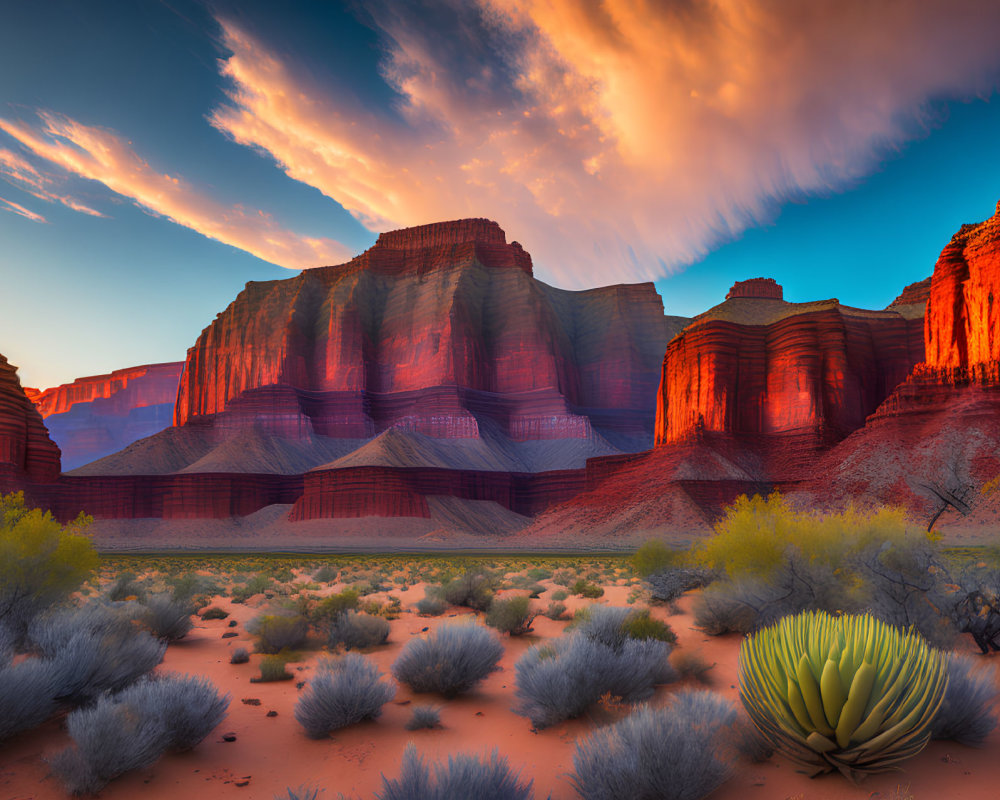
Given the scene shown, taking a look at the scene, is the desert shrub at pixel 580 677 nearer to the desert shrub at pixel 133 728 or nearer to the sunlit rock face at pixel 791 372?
the desert shrub at pixel 133 728

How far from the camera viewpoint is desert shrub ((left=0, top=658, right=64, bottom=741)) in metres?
5.22

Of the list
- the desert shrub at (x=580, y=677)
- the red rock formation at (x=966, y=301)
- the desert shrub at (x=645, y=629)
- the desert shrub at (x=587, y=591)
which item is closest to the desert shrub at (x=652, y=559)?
the desert shrub at (x=587, y=591)

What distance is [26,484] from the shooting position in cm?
6222

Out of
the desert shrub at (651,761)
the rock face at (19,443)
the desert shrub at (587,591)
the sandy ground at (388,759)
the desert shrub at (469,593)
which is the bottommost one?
the desert shrub at (587,591)

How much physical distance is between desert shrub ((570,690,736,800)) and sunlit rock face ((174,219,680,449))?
81.3m

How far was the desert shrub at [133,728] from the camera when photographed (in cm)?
463

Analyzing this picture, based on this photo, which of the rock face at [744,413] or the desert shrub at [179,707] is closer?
the desert shrub at [179,707]

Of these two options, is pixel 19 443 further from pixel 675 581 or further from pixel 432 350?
pixel 675 581

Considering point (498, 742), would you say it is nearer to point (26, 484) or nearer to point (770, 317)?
point (770, 317)

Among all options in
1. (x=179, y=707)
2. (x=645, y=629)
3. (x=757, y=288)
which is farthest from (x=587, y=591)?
(x=757, y=288)

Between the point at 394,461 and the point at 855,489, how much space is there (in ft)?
150

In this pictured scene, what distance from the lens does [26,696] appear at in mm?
5355

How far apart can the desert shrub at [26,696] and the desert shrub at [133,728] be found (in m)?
0.42

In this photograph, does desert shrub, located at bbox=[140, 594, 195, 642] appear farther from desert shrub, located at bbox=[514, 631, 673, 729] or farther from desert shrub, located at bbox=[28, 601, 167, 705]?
desert shrub, located at bbox=[514, 631, 673, 729]
